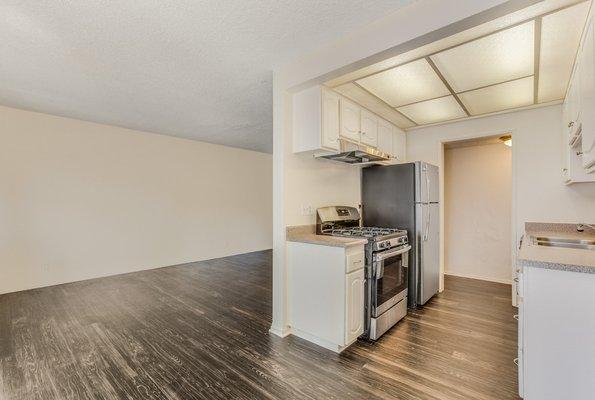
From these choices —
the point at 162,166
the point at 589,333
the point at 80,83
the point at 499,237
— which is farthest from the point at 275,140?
the point at 499,237

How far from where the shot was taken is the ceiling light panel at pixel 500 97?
9.23ft

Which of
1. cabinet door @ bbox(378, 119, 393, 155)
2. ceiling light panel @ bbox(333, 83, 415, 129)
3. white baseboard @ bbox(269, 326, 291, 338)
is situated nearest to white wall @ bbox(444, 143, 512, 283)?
ceiling light panel @ bbox(333, 83, 415, 129)

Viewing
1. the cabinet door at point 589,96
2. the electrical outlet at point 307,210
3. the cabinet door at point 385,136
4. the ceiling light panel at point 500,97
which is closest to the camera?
the cabinet door at point 589,96

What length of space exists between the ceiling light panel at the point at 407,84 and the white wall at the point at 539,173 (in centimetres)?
134

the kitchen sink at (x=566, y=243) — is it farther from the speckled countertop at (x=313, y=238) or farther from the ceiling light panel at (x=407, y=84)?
the ceiling light panel at (x=407, y=84)

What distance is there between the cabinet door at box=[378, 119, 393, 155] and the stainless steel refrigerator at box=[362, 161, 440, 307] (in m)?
0.29

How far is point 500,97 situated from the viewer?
3.11 meters

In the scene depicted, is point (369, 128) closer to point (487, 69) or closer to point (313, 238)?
point (487, 69)

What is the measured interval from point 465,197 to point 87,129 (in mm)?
6462

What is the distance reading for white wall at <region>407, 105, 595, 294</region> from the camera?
319 centimetres

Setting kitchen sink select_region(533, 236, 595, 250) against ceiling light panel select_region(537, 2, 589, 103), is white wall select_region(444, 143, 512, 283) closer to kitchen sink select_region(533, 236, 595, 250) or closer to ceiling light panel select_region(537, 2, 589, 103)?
ceiling light panel select_region(537, 2, 589, 103)

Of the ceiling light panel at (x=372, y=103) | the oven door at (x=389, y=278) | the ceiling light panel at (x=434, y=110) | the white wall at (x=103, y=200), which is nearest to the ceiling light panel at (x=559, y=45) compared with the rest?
the ceiling light panel at (x=434, y=110)

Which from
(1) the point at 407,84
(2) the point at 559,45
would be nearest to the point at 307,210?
(1) the point at 407,84

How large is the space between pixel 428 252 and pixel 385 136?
1622mm
